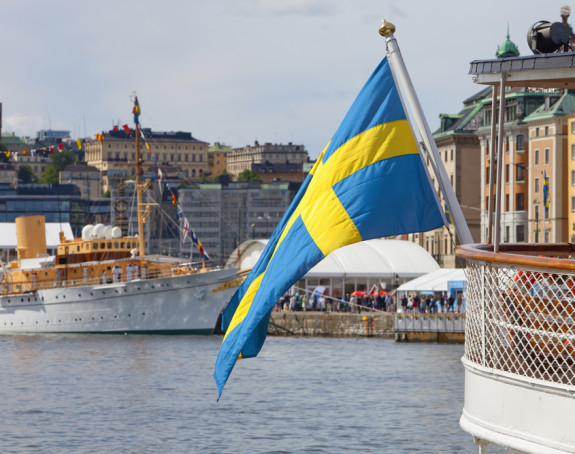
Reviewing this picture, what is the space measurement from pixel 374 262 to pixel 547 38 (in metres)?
75.0

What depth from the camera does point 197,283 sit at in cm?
7738

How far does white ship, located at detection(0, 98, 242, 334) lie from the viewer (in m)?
76.8

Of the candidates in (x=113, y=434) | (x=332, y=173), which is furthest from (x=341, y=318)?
(x=332, y=173)

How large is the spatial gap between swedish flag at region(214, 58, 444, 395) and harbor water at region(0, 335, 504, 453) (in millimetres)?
15204

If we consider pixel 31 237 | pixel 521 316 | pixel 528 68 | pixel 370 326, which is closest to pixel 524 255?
pixel 521 316

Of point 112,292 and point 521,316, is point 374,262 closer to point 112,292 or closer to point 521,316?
point 112,292

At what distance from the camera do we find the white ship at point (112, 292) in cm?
7675

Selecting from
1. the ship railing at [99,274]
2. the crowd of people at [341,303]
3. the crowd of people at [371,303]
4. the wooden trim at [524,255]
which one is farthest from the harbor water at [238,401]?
the ship railing at [99,274]

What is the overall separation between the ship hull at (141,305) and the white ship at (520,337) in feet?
208

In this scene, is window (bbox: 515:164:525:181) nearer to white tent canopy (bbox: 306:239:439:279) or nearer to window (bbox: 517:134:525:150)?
window (bbox: 517:134:525:150)

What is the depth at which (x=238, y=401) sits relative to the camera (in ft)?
129

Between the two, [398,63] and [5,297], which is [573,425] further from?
[5,297]

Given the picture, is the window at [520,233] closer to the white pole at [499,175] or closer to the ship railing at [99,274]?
the ship railing at [99,274]

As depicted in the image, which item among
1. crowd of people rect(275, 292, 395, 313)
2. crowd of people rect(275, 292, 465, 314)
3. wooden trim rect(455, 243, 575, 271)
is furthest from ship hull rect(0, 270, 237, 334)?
wooden trim rect(455, 243, 575, 271)
